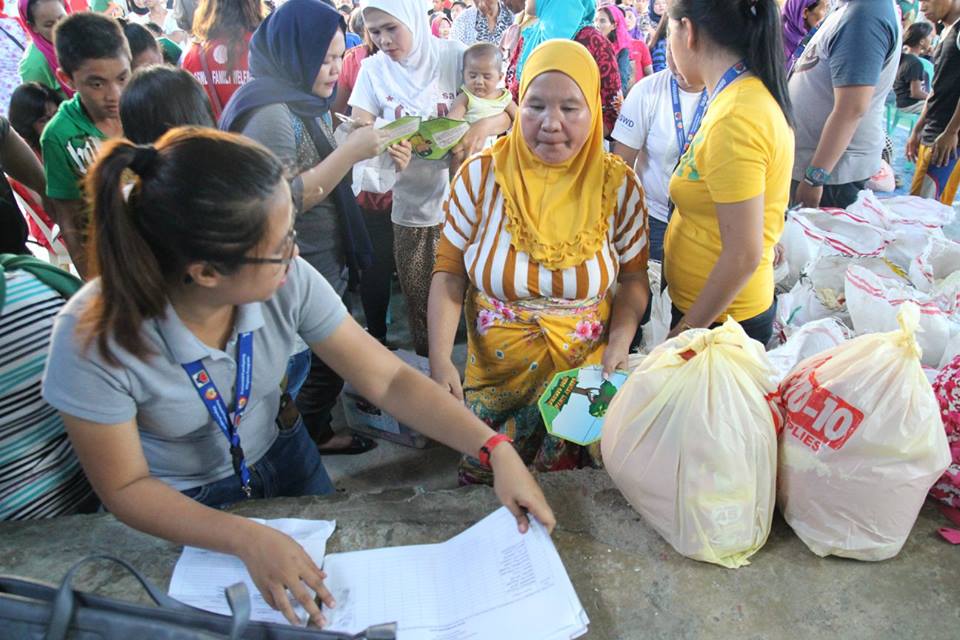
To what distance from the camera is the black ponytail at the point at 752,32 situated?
1484 millimetres

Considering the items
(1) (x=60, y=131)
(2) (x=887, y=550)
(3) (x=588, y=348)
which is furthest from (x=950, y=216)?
(1) (x=60, y=131)

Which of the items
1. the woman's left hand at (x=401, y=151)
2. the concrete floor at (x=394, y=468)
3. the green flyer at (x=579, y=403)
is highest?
the woman's left hand at (x=401, y=151)

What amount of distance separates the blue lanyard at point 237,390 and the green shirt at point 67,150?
1.32 metres

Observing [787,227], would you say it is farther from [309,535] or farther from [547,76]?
[309,535]

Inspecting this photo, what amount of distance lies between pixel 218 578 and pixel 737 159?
1.40 metres

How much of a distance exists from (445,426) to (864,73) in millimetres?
2247

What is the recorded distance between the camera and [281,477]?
4.85 feet

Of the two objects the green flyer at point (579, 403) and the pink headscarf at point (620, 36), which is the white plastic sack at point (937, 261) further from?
the pink headscarf at point (620, 36)

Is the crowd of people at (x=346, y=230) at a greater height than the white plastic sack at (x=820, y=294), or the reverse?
the crowd of people at (x=346, y=230)

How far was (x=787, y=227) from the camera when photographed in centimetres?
264

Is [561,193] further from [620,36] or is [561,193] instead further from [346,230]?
[620,36]

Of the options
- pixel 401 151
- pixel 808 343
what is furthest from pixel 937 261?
pixel 401 151

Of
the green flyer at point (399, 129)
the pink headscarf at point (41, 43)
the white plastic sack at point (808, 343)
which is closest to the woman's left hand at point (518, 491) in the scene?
the white plastic sack at point (808, 343)

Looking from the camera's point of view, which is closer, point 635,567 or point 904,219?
point 635,567
